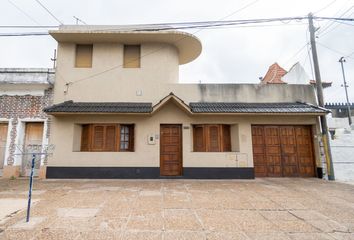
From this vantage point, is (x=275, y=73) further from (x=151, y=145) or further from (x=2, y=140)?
(x=2, y=140)

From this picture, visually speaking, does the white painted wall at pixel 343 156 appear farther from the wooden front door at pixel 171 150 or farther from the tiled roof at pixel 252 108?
the wooden front door at pixel 171 150

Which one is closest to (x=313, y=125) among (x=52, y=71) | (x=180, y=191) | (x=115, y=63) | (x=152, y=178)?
(x=180, y=191)

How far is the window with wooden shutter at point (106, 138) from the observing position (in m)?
8.95

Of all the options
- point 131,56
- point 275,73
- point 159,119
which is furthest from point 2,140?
point 275,73

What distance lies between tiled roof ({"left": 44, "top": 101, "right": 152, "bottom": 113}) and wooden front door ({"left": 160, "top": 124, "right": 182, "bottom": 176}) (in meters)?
1.50

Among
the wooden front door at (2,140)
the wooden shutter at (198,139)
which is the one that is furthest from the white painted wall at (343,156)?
the wooden front door at (2,140)

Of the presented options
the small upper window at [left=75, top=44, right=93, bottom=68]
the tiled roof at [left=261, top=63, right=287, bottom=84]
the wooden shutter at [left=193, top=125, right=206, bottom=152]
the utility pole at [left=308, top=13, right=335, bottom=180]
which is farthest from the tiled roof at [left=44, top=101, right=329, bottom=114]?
the tiled roof at [left=261, top=63, right=287, bottom=84]

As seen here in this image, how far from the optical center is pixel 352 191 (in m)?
6.54

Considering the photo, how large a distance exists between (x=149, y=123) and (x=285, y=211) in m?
6.20

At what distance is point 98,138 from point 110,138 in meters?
0.56

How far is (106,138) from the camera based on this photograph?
9.02 m

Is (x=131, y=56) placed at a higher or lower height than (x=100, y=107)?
higher

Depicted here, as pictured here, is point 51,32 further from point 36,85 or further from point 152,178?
point 152,178

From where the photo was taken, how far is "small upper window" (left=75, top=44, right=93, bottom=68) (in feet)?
31.2
